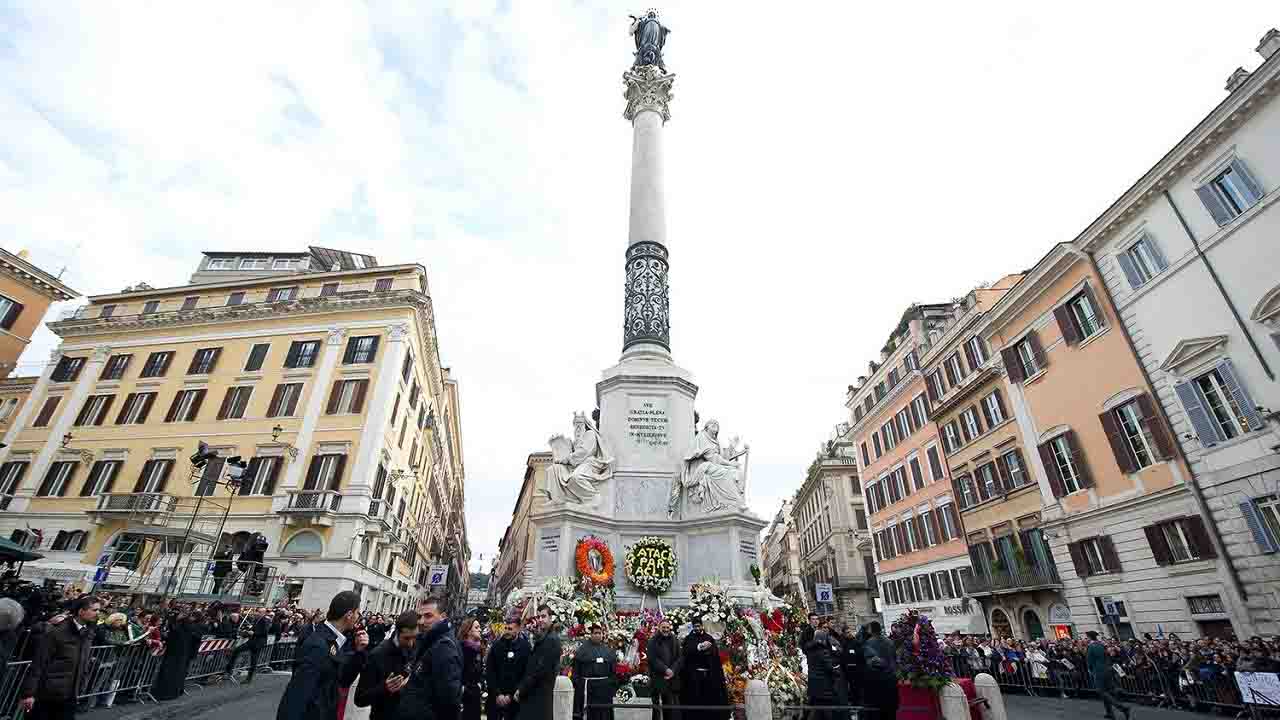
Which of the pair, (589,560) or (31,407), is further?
(31,407)

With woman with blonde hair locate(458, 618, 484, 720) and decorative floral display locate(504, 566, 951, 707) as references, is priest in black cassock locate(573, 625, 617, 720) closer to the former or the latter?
decorative floral display locate(504, 566, 951, 707)

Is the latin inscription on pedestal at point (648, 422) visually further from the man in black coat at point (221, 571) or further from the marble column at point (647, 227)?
the man in black coat at point (221, 571)

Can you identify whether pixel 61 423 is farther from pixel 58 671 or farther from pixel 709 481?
pixel 709 481

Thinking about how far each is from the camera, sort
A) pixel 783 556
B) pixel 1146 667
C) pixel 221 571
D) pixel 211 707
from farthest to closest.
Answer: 1. pixel 783 556
2. pixel 221 571
3. pixel 1146 667
4. pixel 211 707

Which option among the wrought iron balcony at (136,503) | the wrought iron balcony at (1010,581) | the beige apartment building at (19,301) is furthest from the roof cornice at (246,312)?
the wrought iron balcony at (1010,581)

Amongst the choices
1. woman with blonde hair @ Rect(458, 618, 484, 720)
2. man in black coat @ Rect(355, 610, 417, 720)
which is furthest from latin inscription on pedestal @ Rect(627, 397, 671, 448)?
man in black coat @ Rect(355, 610, 417, 720)

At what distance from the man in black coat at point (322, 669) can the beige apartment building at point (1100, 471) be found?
74.0 ft

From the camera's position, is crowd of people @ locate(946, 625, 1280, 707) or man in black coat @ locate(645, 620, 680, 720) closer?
man in black coat @ locate(645, 620, 680, 720)

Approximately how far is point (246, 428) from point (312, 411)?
374 cm

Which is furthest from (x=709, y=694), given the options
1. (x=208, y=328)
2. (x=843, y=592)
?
(x=843, y=592)

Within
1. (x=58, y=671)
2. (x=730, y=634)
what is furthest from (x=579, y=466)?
(x=58, y=671)

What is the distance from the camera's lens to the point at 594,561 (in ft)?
38.6

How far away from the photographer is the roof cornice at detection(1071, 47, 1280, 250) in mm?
16000

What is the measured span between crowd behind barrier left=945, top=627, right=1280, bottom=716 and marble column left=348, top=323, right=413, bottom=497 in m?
24.0
